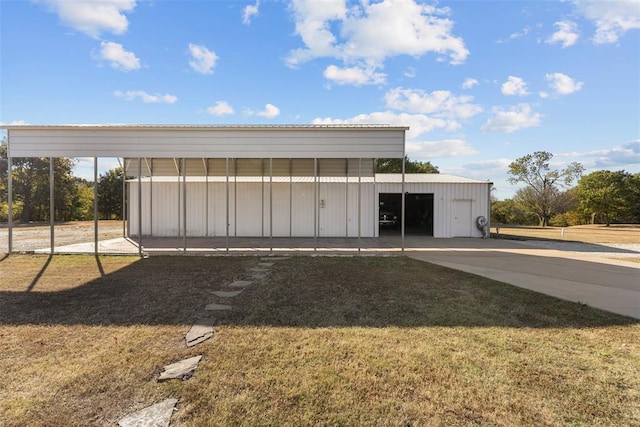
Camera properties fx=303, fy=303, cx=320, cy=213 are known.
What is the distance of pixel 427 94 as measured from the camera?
1373 centimetres

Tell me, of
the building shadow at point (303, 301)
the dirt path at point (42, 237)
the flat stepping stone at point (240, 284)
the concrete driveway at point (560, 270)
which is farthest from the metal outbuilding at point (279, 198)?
the flat stepping stone at point (240, 284)

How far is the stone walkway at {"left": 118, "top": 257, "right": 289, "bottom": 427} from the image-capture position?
82.4 inches

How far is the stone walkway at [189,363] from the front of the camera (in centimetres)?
209

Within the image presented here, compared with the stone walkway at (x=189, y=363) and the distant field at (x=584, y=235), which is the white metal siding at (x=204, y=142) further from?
the distant field at (x=584, y=235)

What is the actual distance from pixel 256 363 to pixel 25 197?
101 feet

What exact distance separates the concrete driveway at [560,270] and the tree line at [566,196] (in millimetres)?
22115

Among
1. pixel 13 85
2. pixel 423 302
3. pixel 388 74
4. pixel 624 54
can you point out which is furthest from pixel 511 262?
pixel 13 85

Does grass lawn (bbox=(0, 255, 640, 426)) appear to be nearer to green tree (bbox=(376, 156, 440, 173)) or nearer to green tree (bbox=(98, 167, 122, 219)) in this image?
green tree (bbox=(98, 167, 122, 219))

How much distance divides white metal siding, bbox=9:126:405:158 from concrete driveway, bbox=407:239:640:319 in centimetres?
379

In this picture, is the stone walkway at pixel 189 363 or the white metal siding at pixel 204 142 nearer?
the stone walkway at pixel 189 363

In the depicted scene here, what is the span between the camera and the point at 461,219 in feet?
48.8

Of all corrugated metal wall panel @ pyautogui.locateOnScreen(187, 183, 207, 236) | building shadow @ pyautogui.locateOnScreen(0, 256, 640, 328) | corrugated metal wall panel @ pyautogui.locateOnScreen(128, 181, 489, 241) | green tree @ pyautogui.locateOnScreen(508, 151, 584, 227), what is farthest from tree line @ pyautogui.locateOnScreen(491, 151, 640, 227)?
→ building shadow @ pyautogui.locateOnScreen(0, 256, 640, 328)

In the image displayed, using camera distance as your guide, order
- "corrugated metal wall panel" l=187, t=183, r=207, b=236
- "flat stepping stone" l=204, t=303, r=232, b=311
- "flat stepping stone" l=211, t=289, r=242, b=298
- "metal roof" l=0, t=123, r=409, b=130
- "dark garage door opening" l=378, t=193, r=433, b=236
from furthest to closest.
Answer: "dark garage door opening" l=378, t=193, r=433, b=236, "corrugated metal wall panel" l=187, t=183, r=207, b=236, "metal roof" l=0, t=123, r=409, b=130, "flat stepping stone" l=211, t=289, r=242, b=298, "flat stepping stone" l=204, t=303, r=232, b=311

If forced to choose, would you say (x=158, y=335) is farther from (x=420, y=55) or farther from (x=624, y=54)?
(x=624, y=54)
